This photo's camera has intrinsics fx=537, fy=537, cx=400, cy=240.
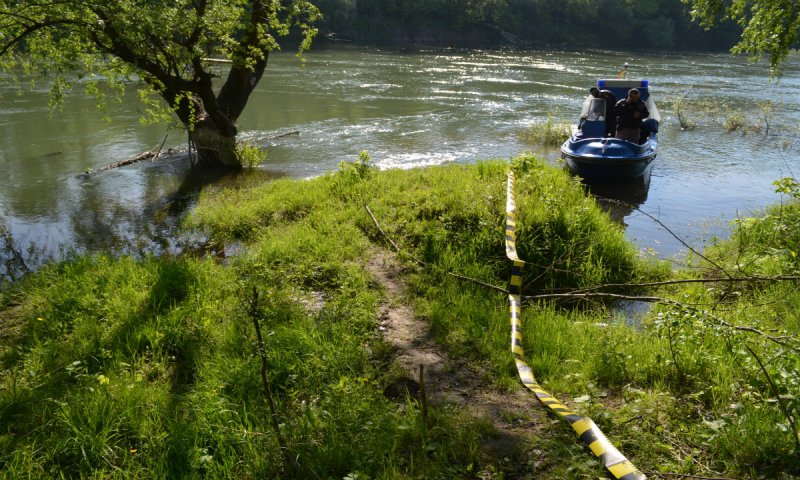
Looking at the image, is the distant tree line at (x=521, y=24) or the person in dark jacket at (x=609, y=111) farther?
the distant tree line at (x=521, y=24)

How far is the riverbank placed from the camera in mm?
3133

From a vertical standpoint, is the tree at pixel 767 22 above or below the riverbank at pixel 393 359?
above

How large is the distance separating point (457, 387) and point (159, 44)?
24.4ft

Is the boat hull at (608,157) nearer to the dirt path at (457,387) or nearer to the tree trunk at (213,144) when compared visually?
the dirt path at (457,387)

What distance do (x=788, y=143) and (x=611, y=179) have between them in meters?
8.33

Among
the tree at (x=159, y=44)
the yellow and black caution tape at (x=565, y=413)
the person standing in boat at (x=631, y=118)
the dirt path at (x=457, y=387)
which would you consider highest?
the tree at (x=159, y=44)

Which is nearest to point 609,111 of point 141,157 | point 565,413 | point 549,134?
point 549,134

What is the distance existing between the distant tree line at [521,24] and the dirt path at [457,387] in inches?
1656

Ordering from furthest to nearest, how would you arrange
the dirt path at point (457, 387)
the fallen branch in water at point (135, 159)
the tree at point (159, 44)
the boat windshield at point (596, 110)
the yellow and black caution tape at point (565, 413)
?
1. the fallen branch in water at point (135, 159)
2. the boat windshield at point (596, 110)
3. the tree at point (159, 44)
4. the dirt path at point (457, 387)
5. the yellow and black caution tape at point (565, 413)

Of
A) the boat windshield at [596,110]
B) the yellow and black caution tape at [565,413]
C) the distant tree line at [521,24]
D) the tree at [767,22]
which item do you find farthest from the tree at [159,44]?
the distant tree line at [521,24]

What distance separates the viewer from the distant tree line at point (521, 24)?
45906 millimetres

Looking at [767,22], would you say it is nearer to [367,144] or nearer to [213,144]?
[367,144]

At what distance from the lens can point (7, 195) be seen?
1023cm

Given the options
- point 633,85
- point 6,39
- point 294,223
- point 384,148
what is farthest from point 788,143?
point 6,39
